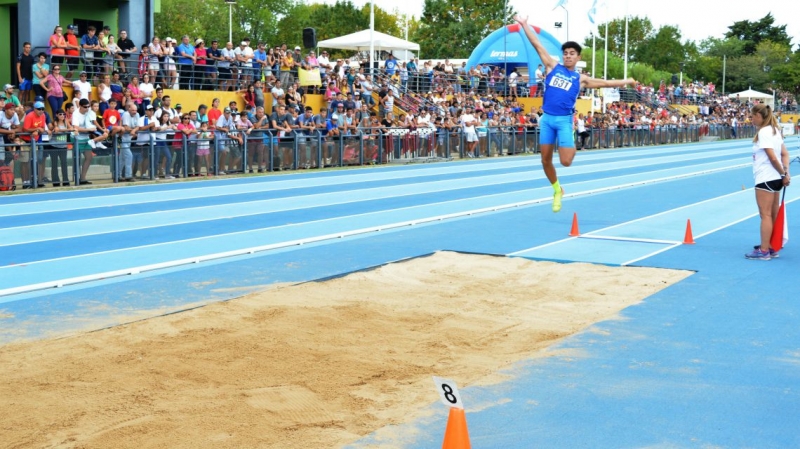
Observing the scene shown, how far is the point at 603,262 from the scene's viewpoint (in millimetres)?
11344

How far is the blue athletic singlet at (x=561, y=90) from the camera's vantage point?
34.9 feet

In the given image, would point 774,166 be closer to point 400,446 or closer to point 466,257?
point 466,257

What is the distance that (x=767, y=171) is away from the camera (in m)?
11.6

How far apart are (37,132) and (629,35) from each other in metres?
106

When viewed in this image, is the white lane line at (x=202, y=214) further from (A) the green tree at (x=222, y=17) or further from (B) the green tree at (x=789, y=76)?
(B) the green tree at (x=789, y=76)

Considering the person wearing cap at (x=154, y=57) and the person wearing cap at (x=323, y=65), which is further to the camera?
the person wearing cap at (x=323, y=65)

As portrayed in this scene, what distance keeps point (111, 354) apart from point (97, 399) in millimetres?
1115

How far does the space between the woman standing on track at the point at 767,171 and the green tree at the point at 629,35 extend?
10281 cm

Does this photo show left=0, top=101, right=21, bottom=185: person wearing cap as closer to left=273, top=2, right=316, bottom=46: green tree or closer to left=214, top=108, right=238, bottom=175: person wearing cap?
left=214, top=108, right=238, bottom=175: person wearing cap

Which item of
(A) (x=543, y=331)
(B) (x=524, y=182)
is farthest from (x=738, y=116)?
(A) (x=543, y=331)

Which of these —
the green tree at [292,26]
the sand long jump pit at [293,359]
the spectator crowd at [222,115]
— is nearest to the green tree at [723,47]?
the green tree at [292,26]

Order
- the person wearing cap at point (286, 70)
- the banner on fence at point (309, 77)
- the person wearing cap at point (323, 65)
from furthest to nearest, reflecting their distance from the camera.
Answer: the person wearing cap at point (323, 65) < the banner on fence at point (309, 77) < the person wearing cap at point (286, 70)

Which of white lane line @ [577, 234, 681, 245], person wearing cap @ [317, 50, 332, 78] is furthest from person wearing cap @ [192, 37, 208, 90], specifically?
white lane line @ [577, 234, 681, 245]

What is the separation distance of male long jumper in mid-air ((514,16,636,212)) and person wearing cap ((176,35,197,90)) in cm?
1688
